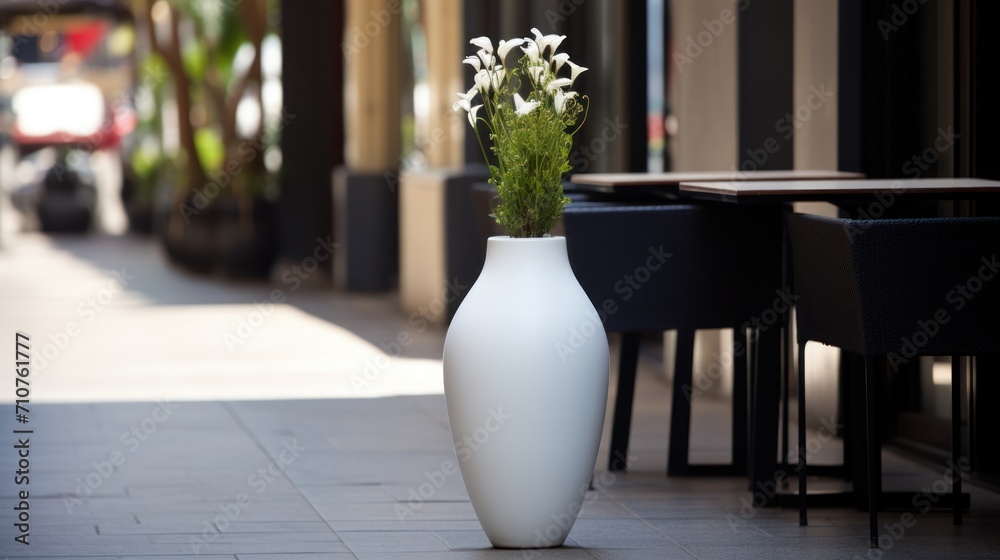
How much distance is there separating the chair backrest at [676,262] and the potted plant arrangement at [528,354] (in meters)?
0.69

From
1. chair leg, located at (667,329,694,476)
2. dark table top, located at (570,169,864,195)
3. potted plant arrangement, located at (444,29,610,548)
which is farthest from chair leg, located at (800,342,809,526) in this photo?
dark table top, located at (570,169,864,195)

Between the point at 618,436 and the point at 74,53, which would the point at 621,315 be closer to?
the point at 618,436

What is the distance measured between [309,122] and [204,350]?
6.06m

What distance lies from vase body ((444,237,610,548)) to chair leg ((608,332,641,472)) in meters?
1.30

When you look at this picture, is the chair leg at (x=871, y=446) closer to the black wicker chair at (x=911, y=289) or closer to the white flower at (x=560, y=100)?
the black wicker chair at (x=911, y=289)

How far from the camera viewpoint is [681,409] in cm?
537

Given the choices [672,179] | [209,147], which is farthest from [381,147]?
[672,179]

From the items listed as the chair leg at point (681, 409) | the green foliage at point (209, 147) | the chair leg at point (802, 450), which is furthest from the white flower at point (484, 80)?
the green foliage at point (209, 147)

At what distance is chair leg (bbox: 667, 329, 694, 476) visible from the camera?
534 centimetres

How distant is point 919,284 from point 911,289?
0.03 meters

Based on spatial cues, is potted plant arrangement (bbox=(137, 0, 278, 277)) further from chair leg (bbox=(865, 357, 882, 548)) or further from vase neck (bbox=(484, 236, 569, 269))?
chair leg (bbox=(865, 357, 882, 548))

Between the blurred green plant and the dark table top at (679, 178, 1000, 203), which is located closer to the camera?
the dark table top at (679, 178, 1000, 203)

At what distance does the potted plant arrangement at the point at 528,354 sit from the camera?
4.06 meters

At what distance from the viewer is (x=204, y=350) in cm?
880
